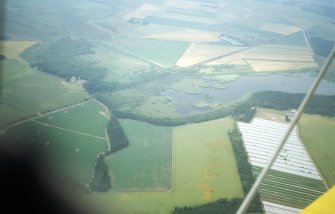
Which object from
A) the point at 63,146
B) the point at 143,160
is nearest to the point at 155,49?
the point at 63,146

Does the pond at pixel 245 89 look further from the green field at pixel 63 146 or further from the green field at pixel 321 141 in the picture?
the green field at pixel 63 146

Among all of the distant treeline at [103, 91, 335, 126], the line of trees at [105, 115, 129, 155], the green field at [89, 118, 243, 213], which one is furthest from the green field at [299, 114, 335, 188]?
the line of trees at [105, 115, 129, 155]

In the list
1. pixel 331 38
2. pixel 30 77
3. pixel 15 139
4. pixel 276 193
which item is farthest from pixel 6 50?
pixel 331 38

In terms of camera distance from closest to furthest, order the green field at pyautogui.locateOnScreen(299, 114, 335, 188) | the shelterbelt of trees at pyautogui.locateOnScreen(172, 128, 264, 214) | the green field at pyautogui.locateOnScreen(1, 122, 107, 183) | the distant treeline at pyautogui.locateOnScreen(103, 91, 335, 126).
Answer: the shelterbelt of trees at pyautogui.locateOnScreen(172, 128, 264, 214) < the green field at pyautogui.locateOnScreen(1, 122, 107, 183) < the green field at pyautogui.locateOnScreen(299, 114, 335, 188) < the distant treeline at pyautogui.locateOnScreen(103, 91, 335, 126)

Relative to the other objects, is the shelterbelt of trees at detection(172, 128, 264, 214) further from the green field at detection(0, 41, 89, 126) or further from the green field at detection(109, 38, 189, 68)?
the green field at detection(109, 38, 189, 68)

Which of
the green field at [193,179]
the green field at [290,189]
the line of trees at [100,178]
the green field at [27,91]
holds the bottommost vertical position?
the green field at [27,91]

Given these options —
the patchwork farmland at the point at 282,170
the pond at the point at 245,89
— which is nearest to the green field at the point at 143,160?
Result: the pond at the point at 245,89

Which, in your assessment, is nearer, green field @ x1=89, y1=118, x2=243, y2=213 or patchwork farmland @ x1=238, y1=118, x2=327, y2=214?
green field @ x1=89, y1=118, x2=243, y2=213
